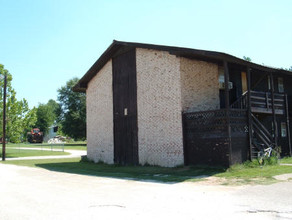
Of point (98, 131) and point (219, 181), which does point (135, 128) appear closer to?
point (98, 131)

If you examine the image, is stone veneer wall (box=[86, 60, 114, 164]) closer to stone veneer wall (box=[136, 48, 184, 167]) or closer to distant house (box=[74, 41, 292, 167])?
distant house (box=[74, 41, 292, 167])

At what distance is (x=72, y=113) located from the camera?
55.1 meters

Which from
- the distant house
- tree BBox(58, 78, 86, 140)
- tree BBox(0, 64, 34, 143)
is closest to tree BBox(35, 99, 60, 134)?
tree BBox(58, 78, 86, 140)

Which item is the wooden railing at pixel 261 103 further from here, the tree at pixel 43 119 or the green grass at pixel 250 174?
the tree at pixel 43 119

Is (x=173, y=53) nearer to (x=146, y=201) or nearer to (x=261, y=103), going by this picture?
(x=261, y=103)

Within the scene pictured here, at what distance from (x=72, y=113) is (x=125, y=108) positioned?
3785 centimetres

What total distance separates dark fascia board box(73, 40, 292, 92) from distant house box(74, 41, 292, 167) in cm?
5

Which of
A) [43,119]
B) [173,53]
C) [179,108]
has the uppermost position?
[43,119]

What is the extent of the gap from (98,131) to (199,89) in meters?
8.36

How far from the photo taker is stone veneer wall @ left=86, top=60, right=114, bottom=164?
67.3 feet

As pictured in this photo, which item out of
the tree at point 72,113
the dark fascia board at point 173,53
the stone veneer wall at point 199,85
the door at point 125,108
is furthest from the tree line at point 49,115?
the stone veneer wall at point 199,85

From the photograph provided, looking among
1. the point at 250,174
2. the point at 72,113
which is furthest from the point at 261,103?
the point at 72,113

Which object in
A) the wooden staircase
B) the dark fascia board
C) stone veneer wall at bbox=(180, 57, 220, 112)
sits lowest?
the wooden staircase

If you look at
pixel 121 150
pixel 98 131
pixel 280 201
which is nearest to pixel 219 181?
pixel 280 201
